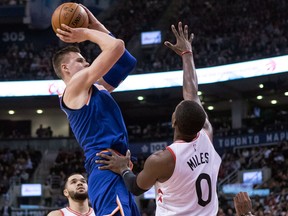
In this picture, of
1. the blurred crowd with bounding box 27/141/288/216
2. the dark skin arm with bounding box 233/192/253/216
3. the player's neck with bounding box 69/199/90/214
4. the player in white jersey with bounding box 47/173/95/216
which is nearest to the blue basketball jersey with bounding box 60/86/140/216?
the dark skin arm with bounding box 233/192/253/216

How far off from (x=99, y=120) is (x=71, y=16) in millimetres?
893

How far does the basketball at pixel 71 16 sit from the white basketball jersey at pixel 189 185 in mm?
1483

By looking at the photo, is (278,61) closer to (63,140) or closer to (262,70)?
(262,70)

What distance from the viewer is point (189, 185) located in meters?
4.07

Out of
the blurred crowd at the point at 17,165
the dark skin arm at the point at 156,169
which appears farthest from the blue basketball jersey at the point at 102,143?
the blurred crowd at the point at 17,165

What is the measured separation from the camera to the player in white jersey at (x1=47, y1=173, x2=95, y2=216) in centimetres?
738

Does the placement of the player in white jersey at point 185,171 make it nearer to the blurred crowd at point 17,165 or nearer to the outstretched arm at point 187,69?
the outstretched arm at point 187,69

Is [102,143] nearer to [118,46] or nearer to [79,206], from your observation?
[118,46]

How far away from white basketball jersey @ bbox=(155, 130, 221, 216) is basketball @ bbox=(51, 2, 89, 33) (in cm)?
148

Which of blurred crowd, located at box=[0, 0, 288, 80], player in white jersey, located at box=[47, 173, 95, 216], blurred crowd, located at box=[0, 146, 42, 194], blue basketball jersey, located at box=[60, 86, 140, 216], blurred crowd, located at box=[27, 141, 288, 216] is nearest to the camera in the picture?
blue basketball jersey, located at box=[60, 86, 140, 216]

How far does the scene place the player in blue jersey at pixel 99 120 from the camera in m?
4.52

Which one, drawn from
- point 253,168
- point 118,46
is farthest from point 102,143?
point 253,168

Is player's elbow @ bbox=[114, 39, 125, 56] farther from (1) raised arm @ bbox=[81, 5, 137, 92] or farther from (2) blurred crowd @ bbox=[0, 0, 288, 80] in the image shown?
(2) blurred crowd @ bbox=[0, 0, 288, 80]

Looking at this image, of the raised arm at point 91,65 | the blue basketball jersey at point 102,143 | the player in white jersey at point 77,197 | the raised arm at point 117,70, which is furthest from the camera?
the player in white jersey at point 77,197
